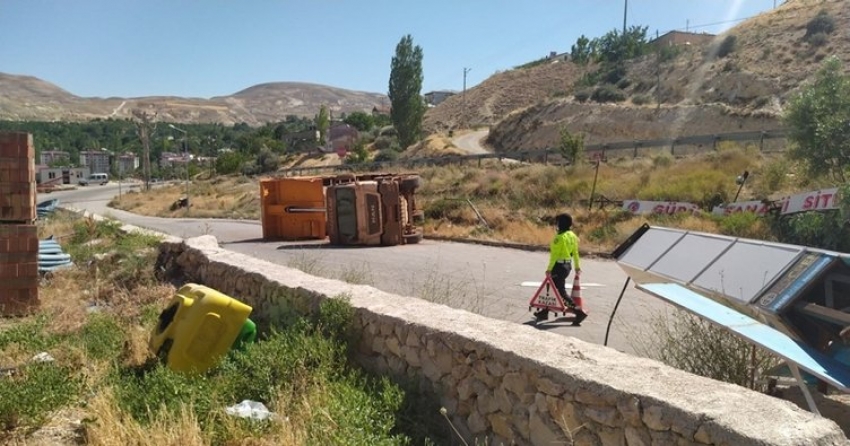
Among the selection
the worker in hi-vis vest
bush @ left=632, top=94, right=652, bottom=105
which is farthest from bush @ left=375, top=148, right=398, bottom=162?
the worker in hi-vis vest

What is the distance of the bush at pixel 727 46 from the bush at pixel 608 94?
10.5 meters

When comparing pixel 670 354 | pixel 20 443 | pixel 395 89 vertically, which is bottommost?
pixel 20 443

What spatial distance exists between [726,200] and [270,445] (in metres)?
21.5

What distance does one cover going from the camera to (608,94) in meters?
74.0

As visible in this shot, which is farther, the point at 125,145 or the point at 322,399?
the point at 125,145

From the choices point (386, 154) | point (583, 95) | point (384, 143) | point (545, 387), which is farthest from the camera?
point (384, 143)

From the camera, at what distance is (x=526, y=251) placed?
17500mm

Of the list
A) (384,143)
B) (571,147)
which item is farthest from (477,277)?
(384,143)

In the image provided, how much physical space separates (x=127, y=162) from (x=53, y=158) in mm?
24263

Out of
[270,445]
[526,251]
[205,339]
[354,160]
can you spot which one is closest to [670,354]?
[270,445]

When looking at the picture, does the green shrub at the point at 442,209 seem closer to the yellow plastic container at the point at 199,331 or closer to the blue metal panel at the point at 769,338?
the yellow plastic container at the point at 199,331

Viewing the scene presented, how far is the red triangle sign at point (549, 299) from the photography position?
855 cm

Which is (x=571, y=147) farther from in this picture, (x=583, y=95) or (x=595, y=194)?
(x=583, y=95)

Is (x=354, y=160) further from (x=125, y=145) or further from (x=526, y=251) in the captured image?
(x=125, y=145)
